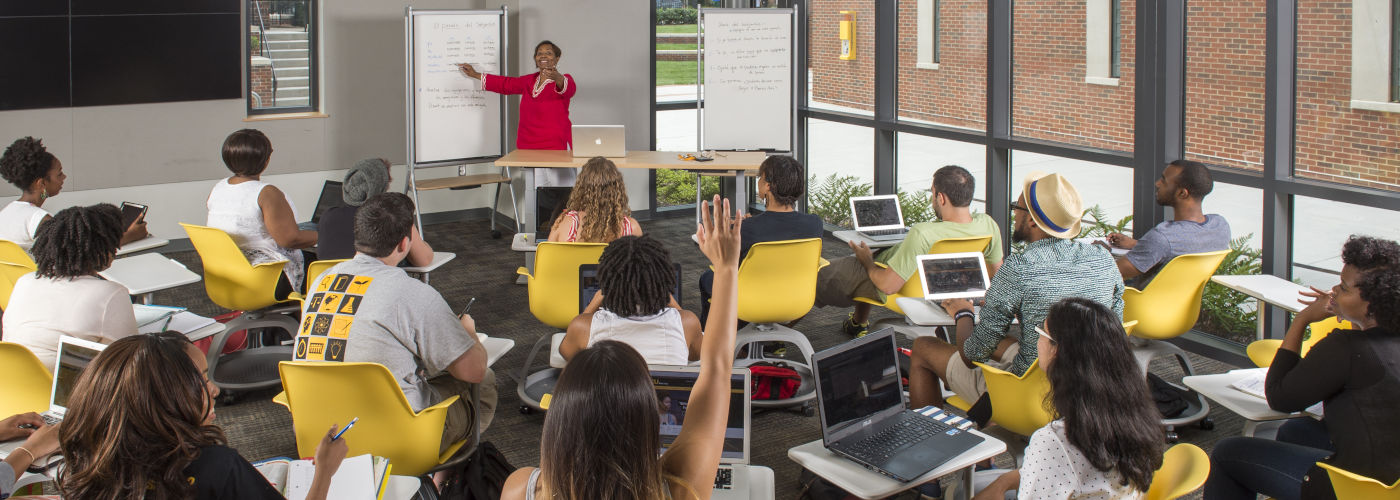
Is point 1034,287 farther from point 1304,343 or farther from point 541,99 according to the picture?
point 541,99

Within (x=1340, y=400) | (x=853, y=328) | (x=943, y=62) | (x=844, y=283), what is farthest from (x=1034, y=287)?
(x=943, y=62)

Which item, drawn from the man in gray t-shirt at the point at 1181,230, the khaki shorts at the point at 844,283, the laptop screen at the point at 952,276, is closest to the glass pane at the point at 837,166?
the khaki shorts at the point at 844,283

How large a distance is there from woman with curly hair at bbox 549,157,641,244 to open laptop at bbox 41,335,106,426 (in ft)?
7.52

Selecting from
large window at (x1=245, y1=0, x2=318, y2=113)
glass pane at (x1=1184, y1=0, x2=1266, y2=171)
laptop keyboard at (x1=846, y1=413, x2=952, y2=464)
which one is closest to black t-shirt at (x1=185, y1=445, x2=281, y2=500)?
laptop keyboard at (x1=846, y1=413, x2=952, y2=464)

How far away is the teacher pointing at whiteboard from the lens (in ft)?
25.5

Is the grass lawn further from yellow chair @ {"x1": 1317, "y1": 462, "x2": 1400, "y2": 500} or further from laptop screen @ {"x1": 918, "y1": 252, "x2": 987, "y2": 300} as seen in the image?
yellow chair @ {"x1": 1317, "y1": 462, "x2": 1400, "y2": 500}

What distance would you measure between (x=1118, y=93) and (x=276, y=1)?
5.97 metres

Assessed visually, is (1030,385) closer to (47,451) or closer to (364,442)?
(364,442)

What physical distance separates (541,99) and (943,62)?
9.40 ft

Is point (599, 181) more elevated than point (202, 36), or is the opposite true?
point (202, 36)

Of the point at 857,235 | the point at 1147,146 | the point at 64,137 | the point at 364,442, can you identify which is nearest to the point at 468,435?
the point at 364,442

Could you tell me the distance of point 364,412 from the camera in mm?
2998

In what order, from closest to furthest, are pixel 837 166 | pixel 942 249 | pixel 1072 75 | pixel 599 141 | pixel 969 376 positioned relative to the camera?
pixel 969 376 < pixel 942 249 < pixel 1072 75 < pixel 599 141 < pixel 837 166

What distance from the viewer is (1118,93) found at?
5875 millimetres
